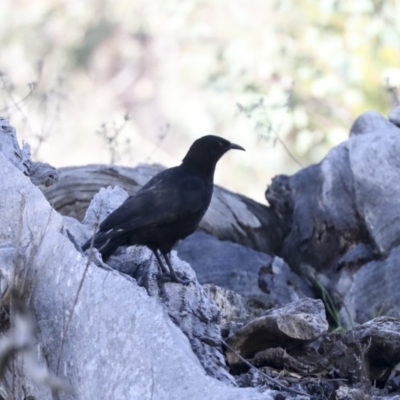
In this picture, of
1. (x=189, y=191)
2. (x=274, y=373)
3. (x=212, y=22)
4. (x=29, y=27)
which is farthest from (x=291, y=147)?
(x=274, y=373)

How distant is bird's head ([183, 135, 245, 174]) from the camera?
6.05 metres

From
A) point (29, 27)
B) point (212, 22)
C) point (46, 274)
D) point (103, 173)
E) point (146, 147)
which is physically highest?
point (29, 27)

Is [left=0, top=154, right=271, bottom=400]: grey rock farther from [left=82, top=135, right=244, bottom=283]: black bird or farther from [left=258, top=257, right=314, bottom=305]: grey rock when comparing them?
[left=258, top=257, right=314, bottom=305]: grey rock

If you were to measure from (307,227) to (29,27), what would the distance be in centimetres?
1046

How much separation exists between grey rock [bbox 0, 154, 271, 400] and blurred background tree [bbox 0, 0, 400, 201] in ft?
13.1

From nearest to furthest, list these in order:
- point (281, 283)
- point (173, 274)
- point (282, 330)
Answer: point (282, 330), point (173, 274), point (281, 283)

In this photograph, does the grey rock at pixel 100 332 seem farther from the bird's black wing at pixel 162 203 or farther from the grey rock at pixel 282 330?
the bird's black wing at pixel 162 203

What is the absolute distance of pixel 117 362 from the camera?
11.7 ft

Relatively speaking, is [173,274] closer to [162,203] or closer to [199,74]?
[162,203]

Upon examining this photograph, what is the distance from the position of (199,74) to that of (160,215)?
9.32m

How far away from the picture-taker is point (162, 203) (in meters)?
5.44

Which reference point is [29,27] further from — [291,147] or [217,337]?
[217,337]

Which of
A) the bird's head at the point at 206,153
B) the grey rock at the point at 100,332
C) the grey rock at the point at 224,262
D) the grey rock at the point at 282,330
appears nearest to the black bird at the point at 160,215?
the bird's head at the point at 206,153

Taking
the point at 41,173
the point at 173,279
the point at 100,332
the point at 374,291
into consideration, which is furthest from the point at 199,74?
the point at 100,332
